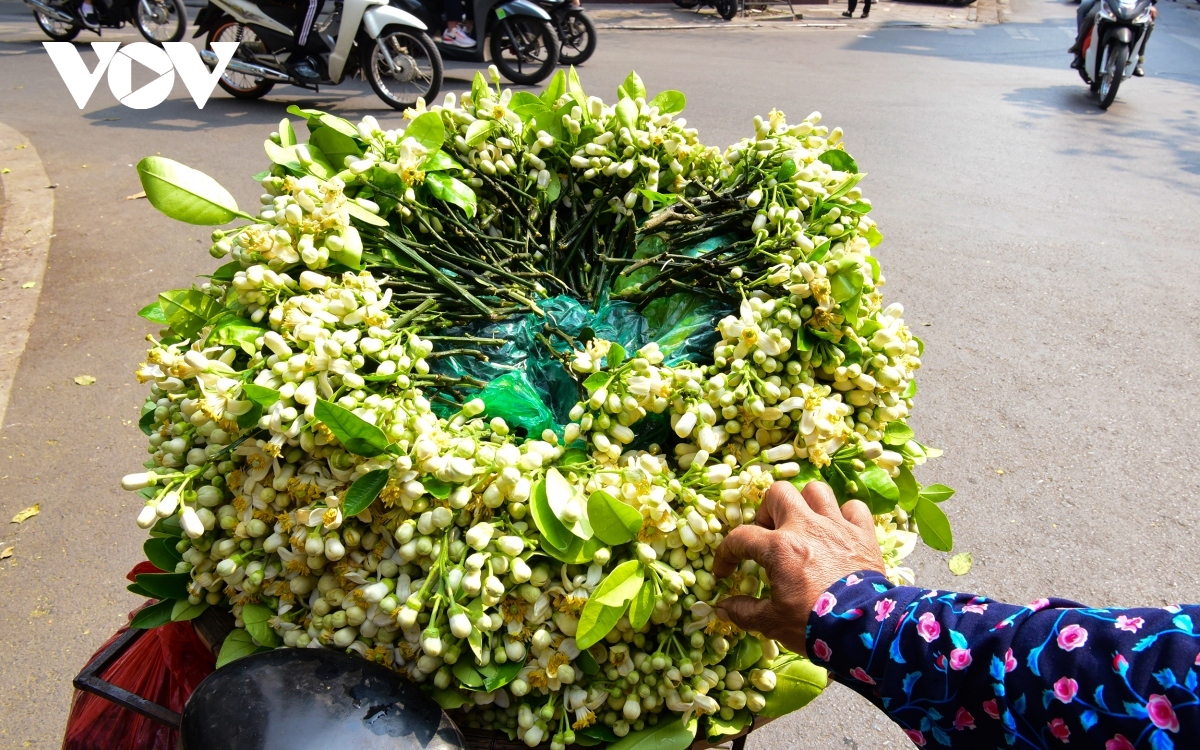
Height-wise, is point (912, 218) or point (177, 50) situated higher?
point (177, 50)

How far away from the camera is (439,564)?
1.13 metres

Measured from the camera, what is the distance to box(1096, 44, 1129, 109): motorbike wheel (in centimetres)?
798

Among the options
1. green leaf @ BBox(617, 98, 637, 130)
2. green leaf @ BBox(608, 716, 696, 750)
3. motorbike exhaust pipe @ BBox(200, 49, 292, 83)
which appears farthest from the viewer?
motorbike exhaust pipe @ BBox(200, 49, 292, 83)

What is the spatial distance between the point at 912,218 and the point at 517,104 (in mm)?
4114

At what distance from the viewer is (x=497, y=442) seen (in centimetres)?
127

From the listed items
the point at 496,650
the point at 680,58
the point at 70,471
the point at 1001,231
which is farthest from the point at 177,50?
the point at 496,650

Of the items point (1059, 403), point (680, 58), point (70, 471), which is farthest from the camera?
point (680, 58)

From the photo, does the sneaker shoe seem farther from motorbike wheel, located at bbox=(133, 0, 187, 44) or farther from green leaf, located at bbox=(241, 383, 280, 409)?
green leaf, located at bbox=(241, 383, 280, 409)

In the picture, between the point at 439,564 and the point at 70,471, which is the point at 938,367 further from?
the point at 70,471

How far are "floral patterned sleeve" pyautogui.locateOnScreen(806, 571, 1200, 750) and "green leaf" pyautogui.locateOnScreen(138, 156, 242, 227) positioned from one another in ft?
3.72

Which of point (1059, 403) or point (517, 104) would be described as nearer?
point (517, 104)

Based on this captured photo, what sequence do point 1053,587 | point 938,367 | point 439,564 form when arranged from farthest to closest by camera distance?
1. point 938,367
2. point 1053,587
3. point 439,564

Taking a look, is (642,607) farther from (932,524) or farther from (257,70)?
(257,70)

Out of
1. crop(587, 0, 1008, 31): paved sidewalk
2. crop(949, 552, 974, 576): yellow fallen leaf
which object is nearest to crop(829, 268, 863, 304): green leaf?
crop(949, 552, 974, 576): yellow fallen leaf
